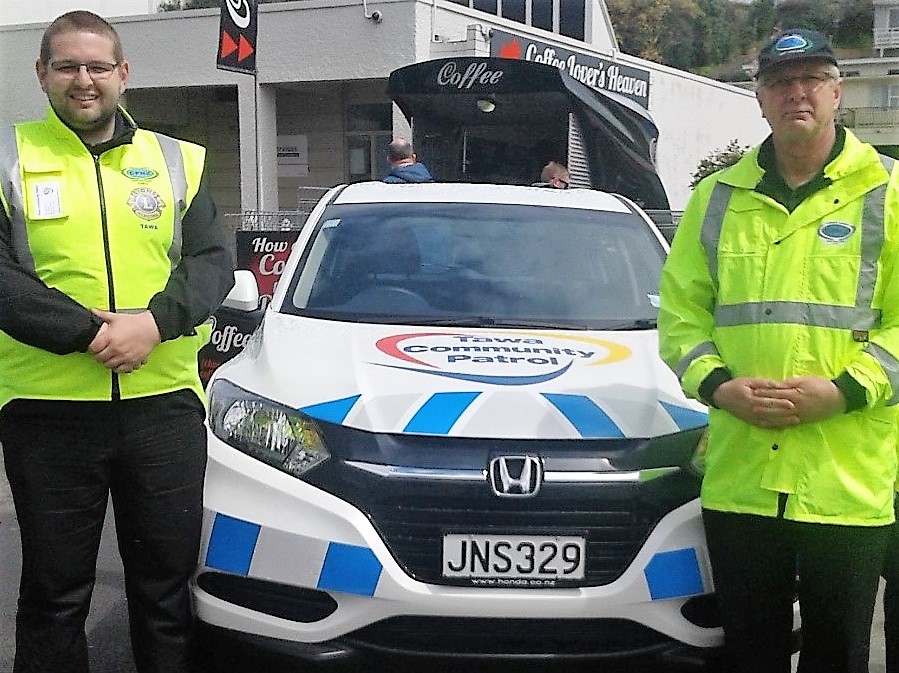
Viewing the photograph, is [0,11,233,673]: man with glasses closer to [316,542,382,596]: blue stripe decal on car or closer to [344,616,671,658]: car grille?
[316,542,382,596]: blue stripe decal on car

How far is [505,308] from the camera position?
3465mm

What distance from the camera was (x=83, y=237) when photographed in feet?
8.19

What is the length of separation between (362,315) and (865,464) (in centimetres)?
171

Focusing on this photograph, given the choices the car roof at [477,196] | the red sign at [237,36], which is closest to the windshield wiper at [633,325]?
the car roof at [477,196]

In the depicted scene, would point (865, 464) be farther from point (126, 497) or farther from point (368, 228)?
point (368, 228)

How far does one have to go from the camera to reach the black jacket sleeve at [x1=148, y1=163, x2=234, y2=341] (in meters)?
2.55

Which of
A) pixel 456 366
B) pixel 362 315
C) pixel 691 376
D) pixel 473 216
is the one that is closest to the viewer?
pixel 691 376

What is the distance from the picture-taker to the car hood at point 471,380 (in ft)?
8.78

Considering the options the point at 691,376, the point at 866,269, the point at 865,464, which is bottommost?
the point at 865,464

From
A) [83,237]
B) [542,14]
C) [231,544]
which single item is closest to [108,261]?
[83,237]

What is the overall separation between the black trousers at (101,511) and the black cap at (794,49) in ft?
5.33

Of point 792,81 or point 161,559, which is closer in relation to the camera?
point 792,81

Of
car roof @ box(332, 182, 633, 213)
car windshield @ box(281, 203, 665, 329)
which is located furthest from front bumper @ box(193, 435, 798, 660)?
car roof @ box(332, 182, 633, 213)

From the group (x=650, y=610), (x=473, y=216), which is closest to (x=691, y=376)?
(x=650, y=610)
